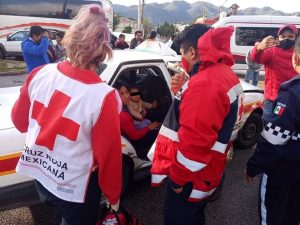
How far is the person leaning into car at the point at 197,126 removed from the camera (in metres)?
1.88

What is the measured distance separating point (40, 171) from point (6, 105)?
1.52m

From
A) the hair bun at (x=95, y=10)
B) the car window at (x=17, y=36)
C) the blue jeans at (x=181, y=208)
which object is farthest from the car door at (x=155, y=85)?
the car window at (x=17, y=36)

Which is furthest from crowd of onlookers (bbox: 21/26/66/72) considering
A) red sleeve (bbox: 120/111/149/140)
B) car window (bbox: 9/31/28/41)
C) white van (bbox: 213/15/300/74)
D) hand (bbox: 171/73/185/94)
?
car window (bbox: 9/31/28/41)

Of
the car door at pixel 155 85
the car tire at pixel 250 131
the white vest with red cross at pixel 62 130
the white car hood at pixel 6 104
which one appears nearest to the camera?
the white vest with red cross at pixel 62 130

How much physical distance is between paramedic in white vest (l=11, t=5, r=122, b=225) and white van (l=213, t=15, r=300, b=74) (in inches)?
470

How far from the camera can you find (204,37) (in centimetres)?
194

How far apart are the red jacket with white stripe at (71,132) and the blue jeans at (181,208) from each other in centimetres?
45

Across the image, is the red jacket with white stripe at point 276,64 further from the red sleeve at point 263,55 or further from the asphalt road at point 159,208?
the asphalt road at point 159,208

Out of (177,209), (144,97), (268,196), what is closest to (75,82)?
(177,209)

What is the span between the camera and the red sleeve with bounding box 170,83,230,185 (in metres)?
1.87

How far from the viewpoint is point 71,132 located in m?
1.70

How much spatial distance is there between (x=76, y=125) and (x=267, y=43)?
3.10 metres

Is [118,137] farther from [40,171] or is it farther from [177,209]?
[177,209]

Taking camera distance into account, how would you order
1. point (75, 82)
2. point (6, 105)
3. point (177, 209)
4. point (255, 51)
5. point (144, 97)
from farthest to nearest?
point (255, 51), point (144, 97), point (6, 105), point (177, 209), point (75, 82)
